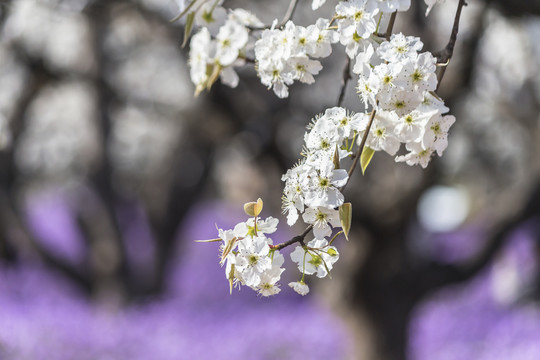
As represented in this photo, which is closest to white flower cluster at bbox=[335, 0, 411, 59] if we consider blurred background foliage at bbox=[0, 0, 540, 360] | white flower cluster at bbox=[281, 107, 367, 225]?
white flower cluster at bbox=[281, 107, 367, 225]

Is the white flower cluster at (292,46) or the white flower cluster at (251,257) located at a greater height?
the white flower cluster at (292,46)

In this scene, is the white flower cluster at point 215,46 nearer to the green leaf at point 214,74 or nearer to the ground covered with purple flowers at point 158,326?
the green leaf at point 214,74

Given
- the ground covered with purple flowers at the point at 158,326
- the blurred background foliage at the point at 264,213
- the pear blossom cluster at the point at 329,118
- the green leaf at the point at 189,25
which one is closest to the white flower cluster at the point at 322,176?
the pear blossom cluster at the point at 329,118

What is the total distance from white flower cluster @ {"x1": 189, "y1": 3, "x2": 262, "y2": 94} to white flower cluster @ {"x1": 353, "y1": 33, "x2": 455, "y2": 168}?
21 cm

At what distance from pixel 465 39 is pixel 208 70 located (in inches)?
80.9

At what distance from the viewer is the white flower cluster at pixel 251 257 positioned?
820 mm

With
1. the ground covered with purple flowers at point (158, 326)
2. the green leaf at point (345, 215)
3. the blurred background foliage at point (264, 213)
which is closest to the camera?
the green leaf at point (345, 215)

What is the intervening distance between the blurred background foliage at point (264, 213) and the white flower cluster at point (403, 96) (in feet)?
3.53

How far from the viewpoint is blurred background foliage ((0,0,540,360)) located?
299 cm

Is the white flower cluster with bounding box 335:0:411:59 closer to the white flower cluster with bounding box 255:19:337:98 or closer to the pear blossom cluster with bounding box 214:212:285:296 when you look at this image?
the white flower cluster with bounding box 255:19:337:98

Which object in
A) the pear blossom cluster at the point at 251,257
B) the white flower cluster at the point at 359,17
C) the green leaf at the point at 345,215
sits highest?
the white flower cluster at the point at 359,17

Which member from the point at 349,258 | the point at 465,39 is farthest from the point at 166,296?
the point at 465,39

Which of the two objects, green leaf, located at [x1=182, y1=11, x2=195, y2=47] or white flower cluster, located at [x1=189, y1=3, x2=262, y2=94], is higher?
green leaf, located at [x1=182, y1=11, x2=195, y2=47]

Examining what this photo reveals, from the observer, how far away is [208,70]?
93cm
